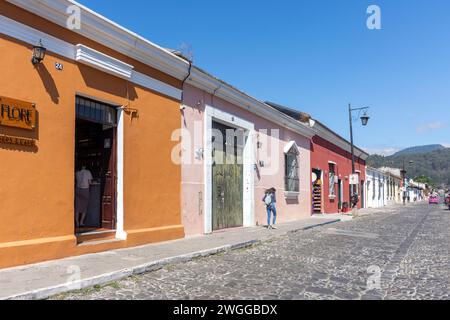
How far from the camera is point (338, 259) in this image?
827 centimetres

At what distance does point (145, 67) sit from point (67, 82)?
7.76 feet

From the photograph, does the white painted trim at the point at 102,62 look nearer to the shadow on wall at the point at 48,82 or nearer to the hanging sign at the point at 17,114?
the shadow on wall at the point at 48,82

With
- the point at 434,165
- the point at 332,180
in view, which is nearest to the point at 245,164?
the point at 332,180

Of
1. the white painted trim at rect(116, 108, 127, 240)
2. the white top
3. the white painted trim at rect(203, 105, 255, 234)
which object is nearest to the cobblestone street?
the white painted trim at rect(116, 108, 127, 240)

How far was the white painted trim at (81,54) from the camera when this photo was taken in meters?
6.66

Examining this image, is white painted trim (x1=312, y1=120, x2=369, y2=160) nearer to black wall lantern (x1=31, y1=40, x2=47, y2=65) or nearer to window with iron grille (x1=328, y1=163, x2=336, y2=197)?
window with iron grille (x1=328, y1=163, x2=336, y2=197)

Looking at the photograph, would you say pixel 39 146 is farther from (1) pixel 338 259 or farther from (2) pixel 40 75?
(1) pixel 338 259

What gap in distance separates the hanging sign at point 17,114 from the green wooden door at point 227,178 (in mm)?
6330

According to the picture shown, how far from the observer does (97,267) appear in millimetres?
6594

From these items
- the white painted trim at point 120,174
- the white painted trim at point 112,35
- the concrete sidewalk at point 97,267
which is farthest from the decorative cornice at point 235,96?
the concrete sidewalk at point 97,267

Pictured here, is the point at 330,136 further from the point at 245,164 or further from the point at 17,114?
the point at 17,114

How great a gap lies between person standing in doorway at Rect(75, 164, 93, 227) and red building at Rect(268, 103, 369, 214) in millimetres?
14524

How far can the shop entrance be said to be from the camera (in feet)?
28.6

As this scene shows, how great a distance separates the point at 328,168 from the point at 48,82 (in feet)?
64.7
